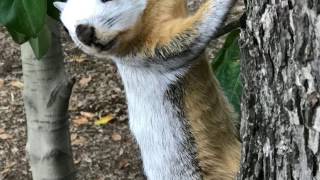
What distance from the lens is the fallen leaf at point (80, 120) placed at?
534cm

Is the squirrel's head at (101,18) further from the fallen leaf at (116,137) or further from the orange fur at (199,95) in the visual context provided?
the fallen leaf at (116,137)

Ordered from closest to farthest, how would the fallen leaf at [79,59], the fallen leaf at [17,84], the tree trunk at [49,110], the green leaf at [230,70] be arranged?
the green leaf at [230,70] → the tree trunk at [49,110] → the fallen leaf at [17,84] → the fallen leaf at [79,59]

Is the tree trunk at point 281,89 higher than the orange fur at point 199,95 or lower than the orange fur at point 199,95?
higher

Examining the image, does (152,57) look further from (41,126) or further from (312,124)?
(41,126)

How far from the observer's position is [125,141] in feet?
16.8

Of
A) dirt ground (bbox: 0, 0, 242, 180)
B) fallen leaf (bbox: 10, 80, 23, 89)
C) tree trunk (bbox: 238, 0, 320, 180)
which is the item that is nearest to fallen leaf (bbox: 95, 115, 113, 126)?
dirt ground (bbox: 0, 0, 242, 180)

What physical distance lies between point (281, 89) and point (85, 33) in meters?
0.85

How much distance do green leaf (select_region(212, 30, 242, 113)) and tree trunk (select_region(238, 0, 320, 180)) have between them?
2.70ft

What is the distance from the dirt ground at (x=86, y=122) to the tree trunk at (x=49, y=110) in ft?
2.88

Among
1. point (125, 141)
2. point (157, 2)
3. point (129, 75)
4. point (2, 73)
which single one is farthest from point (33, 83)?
point (2, 73)

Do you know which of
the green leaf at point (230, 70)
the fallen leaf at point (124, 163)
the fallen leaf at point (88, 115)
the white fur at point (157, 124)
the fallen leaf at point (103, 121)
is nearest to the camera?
the white fur at point (157, 124)

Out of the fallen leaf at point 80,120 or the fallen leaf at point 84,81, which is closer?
the fallen leaf at point 80,120

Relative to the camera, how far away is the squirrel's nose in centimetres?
226

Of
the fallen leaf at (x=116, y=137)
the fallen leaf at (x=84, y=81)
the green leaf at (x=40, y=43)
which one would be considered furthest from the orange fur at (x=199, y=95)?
the fallen leaf at (x=84, y=81)
